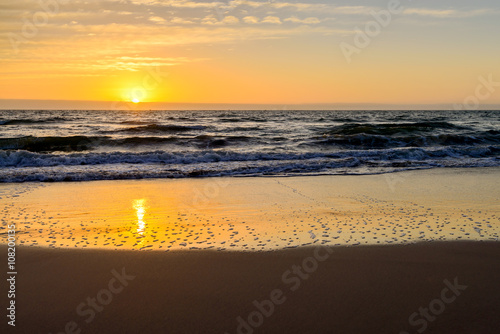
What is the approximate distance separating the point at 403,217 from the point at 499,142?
73.8ft

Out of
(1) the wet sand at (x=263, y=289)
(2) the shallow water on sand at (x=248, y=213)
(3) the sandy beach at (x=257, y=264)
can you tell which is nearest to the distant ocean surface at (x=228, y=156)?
(2) the shallow water on sand at (x=248, y=213)

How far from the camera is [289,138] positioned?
86.3 ft

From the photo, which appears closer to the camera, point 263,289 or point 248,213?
point 263,289

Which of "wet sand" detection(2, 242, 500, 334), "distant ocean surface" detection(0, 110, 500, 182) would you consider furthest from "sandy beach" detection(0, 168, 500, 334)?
"distant ocean surface" detection(0, 110, 500, 182)

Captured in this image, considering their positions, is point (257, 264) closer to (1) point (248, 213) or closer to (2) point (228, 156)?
(1) point (248, 213)

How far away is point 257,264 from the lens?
185 inches

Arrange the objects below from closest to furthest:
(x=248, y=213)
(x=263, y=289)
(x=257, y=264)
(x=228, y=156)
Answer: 1. (x=263, y=289)
2. (x=257, y=264)
3. (x=248, y=213)
4. (x=228, y=156)

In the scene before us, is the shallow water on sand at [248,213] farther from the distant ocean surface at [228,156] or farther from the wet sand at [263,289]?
the distant ocean surface at [228,156]

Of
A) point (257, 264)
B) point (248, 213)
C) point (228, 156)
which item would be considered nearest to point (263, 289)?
point (257, 264)

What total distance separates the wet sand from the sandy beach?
0.05ft

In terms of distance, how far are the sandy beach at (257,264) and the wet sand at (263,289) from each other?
0.6 inches

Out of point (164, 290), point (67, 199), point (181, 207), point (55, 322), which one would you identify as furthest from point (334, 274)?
point (67, 199)

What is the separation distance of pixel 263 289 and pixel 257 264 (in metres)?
0.63

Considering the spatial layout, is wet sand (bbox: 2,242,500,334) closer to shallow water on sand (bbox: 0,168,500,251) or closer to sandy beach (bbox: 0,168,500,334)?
sandy beach (bbox: 0,168,500,334)
